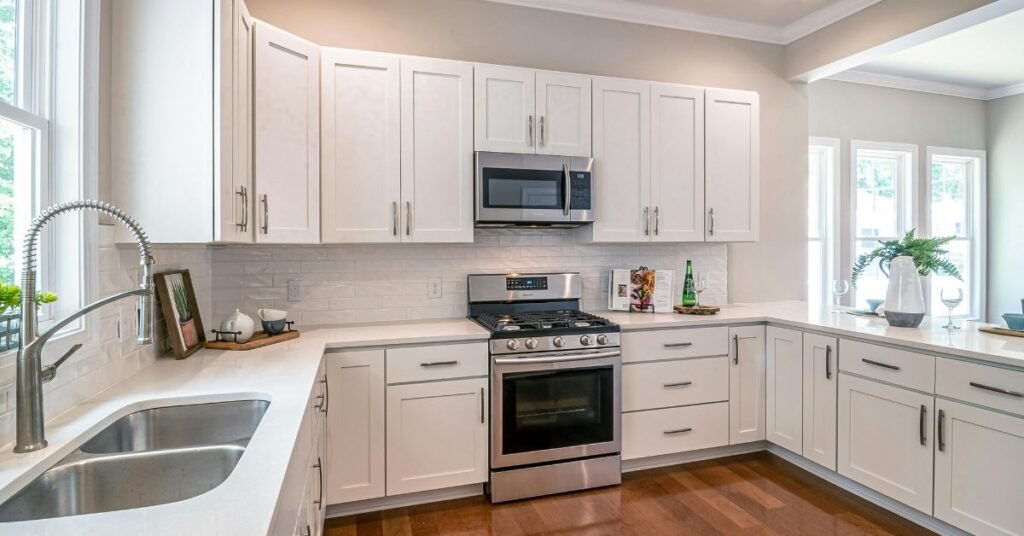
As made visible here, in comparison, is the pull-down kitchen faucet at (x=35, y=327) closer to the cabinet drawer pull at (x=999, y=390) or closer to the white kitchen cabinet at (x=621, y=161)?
the white kitchen cabinet at (x=621, y=161)

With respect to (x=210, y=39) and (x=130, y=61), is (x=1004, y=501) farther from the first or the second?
(x=130, y=61)

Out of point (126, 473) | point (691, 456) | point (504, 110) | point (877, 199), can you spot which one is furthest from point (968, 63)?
point (126, 473)

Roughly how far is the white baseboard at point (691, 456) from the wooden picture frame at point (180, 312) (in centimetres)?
229

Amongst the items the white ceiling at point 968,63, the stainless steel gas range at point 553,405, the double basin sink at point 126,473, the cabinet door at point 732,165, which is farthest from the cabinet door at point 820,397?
the double basin sink at point 126,473

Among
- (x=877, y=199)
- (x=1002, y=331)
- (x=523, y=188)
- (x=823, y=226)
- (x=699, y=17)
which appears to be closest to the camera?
(x=1002, y=331)

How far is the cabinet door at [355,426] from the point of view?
2447 mm

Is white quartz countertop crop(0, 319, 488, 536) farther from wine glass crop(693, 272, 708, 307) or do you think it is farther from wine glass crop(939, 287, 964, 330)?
wine glass crop(939, 287, 964, 330)

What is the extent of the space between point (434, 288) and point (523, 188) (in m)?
0.80

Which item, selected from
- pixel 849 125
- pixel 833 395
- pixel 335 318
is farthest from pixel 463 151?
pixel 849 125

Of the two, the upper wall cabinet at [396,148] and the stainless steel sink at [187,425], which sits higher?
the upper wall cabinet at [396,148]

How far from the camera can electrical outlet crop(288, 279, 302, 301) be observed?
2.88 metres

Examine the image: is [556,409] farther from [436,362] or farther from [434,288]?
[434,288]

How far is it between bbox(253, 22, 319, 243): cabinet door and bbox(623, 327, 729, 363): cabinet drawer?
1775 millimetres

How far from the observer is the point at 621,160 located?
10.4 ft
